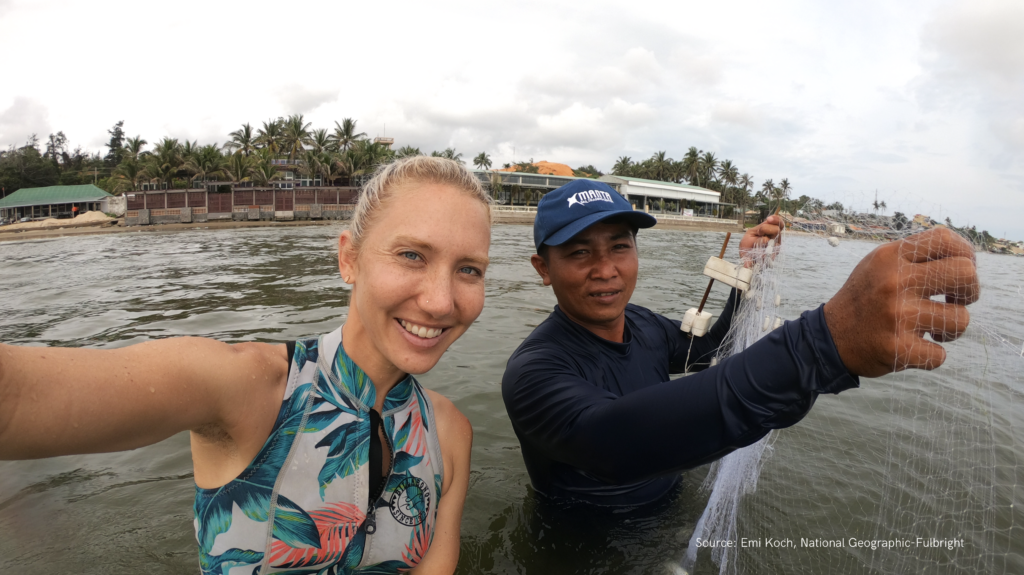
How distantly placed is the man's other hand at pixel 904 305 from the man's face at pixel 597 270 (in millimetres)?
1476

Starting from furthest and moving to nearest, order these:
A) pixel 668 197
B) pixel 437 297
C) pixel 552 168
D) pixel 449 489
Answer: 1. pixel 552 168
2. pixel 668 197
3. pixel 449 489
4. pixel 437 297

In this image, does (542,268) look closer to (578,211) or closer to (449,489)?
(578,211)

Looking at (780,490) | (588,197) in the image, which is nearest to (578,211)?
(588,197)

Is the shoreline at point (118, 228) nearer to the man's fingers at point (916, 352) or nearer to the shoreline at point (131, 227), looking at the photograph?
Result: the shoreline at point (131, 227)

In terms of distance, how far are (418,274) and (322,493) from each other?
80 cm

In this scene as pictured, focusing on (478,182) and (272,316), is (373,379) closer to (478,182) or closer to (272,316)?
(478,182)

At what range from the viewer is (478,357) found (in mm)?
6641

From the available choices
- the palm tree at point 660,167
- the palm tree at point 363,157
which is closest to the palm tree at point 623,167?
the palm tree at point 660,167

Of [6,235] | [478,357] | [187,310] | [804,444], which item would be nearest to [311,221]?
[6,235]

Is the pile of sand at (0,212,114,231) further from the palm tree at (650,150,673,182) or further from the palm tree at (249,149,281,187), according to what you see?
the palm tree at (650,150,673,182)

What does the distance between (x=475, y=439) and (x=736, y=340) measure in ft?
8.38

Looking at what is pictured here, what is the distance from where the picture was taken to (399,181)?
1.79 meters

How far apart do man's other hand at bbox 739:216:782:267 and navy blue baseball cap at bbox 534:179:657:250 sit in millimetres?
696

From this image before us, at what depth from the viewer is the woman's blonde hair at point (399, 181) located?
1.79 meters
